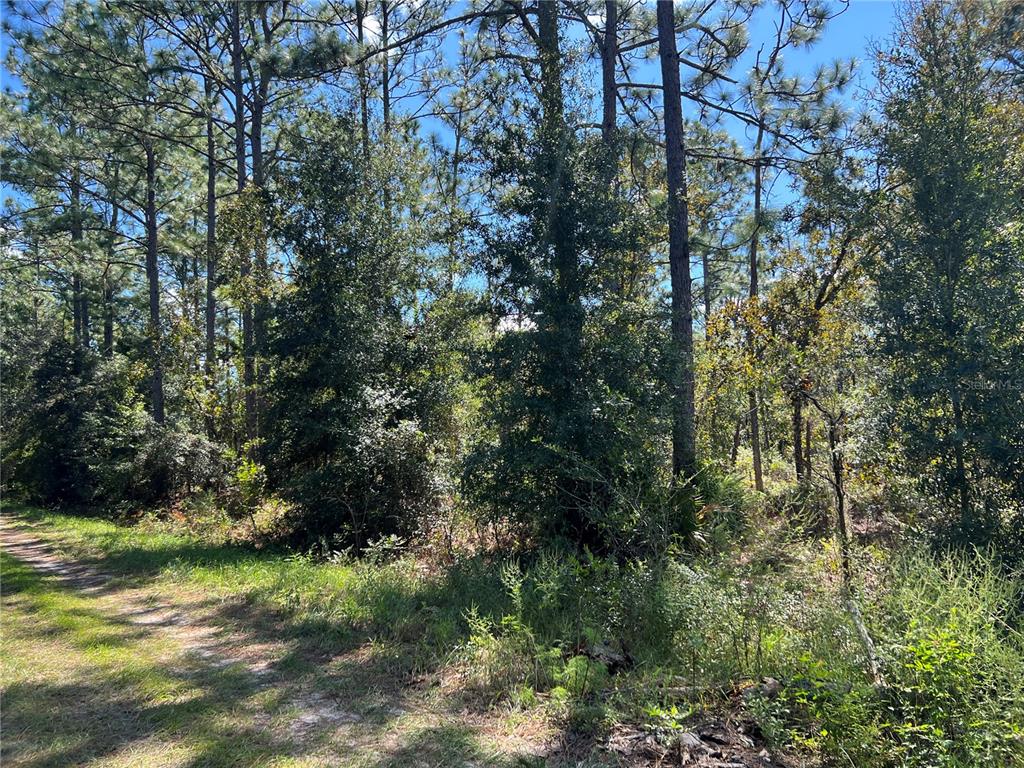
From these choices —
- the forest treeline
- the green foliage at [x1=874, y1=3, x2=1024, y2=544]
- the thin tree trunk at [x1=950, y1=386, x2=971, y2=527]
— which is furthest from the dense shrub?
the thin tree trunk at [x1=950, y1=386, x2=971, y2=527]

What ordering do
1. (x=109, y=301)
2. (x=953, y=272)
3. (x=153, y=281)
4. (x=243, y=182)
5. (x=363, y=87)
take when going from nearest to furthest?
(x=953, y=272), (x=363, y=87), (x=243, y=182), (x=153, y=281), (x=109, y=301)

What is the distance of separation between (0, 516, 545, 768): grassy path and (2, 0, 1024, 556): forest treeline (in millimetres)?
2879

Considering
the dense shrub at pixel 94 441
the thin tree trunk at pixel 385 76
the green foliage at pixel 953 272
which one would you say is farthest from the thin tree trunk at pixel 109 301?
the green foliage at pixel 953 272

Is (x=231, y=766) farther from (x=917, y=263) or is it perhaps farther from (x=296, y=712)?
(x=917, y=263)

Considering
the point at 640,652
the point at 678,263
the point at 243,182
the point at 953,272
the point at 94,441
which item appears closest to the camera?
the point at 640,652

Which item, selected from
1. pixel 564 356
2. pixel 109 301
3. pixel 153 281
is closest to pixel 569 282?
pixel 564 356

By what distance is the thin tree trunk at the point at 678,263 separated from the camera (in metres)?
7.75

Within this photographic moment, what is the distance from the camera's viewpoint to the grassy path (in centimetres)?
317

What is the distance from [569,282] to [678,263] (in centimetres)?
204

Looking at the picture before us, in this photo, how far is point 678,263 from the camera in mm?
8594

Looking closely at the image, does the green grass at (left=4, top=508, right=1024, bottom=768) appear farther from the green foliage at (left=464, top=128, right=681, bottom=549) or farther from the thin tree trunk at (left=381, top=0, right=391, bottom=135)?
the thin tree trunk at (left=381, top=0, right=391, bottom=135)

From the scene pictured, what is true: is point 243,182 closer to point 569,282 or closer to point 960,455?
point 569,282

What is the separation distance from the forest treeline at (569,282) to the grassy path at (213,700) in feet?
9.44

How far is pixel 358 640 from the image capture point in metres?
4.88
